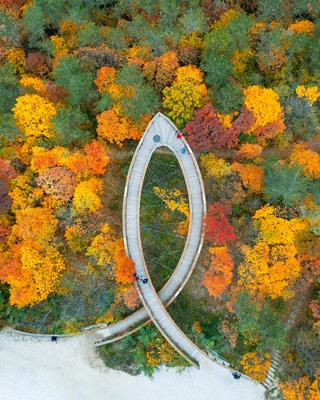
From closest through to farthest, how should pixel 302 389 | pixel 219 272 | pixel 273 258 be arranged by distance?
1. pixel 273 258
2. pixel 302 389
3. pixel 219 272

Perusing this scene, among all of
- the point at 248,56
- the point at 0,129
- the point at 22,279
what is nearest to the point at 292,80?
the point at 248,56

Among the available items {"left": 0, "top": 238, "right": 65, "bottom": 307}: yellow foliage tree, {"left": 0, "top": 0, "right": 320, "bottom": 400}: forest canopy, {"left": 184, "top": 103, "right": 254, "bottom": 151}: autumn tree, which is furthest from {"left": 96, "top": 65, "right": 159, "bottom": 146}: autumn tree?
{"left": 0, "top": 238, "right": 65, "bottom": 307}: yellow foliage tree

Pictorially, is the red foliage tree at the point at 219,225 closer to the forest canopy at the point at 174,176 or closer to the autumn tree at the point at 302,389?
the forest canopy at the point at 174,176

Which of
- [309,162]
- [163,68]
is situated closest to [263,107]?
[309,162]

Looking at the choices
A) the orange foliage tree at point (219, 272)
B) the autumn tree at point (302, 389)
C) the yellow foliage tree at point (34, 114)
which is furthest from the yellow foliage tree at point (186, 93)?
the autumn tree at point (302, 389)

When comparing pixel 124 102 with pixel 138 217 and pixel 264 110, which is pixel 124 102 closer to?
pixel 138 217

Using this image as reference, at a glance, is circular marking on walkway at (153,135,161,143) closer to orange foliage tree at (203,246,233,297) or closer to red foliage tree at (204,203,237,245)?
red foliage tree at (204,203,237,245)
